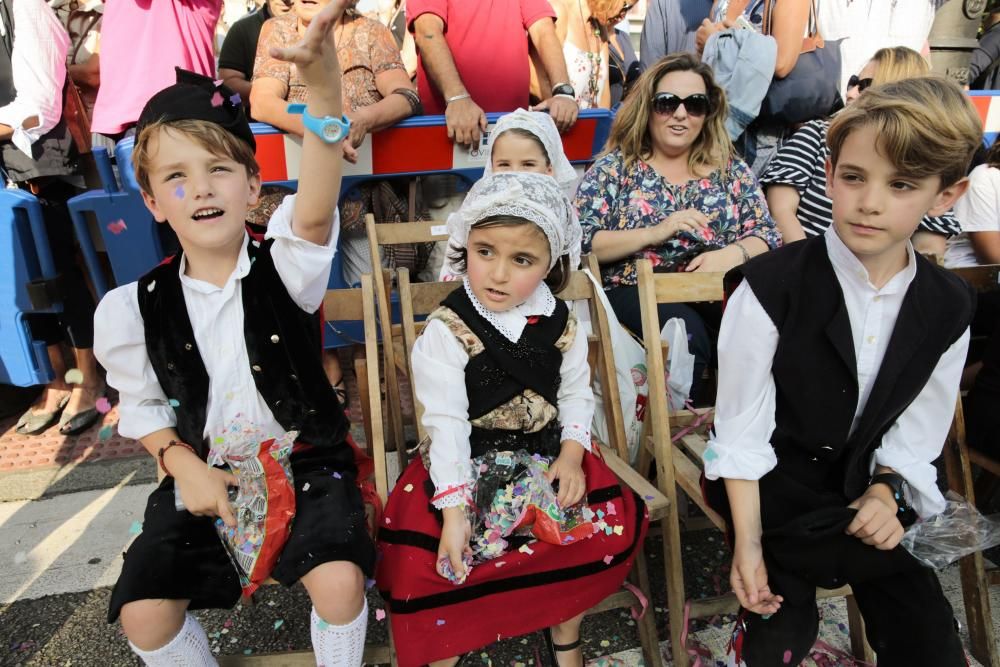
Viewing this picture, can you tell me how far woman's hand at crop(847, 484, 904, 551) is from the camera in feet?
4.76

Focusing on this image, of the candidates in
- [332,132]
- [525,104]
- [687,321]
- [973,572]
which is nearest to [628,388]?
[687,321]

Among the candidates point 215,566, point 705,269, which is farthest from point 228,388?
point 705,269

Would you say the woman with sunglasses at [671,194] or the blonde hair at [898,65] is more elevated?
the blonde hair at [898,65]

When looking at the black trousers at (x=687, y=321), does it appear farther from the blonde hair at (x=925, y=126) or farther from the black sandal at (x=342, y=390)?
the black sandal at (x=342, y=390)

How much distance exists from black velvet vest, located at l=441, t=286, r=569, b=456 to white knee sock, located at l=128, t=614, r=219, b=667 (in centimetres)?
84

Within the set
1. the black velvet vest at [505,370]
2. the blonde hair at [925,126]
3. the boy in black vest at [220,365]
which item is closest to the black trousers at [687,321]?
the black velvet vest at [505,370]

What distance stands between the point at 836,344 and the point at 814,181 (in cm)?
185

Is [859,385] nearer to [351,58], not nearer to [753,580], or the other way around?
[753,580]

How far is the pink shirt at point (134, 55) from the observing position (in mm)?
2818

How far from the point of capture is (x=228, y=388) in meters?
1.63

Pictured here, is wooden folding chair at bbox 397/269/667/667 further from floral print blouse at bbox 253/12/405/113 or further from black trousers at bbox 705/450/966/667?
floral print blouse at bbox 253/12/405/113

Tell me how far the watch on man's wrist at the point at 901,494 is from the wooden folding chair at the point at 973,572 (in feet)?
2.19

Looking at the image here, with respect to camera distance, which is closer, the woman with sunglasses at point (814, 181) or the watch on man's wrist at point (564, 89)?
the woman with sunglasses at point (814, 181)

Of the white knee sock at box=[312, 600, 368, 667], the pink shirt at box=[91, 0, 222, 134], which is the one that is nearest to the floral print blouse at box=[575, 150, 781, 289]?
the white knee sock at box=[312, 600, 368, 667]
